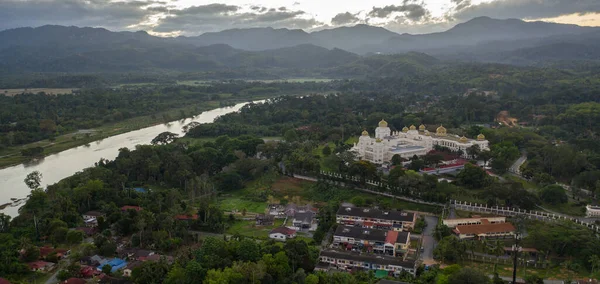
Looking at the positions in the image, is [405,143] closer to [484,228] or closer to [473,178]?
[473,178]

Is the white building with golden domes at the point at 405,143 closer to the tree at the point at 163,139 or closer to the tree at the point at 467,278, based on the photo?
the tree at the point at 163,139

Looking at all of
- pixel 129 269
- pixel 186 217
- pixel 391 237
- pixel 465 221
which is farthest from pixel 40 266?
pixel 465 221

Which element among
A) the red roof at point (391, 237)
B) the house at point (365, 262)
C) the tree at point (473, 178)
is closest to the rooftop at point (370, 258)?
the house at point (365, 262)

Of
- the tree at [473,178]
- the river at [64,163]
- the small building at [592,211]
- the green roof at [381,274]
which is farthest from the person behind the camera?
the river at [64,163]

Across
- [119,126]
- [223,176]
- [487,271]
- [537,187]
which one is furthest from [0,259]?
[119,126]

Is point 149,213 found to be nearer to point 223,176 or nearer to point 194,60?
point 223,176

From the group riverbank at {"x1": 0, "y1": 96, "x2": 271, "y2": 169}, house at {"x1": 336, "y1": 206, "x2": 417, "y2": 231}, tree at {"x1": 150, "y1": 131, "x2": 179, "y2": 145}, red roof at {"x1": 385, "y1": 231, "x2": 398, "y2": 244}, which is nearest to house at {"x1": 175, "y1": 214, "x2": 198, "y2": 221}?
house at {"x1": 336, "y1": 206, "x2": 417, "y2": 231}

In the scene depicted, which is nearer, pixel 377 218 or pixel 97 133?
pixel 377 218

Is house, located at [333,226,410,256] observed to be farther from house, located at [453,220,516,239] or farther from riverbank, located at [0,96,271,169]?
riverbank, located at [0,96,271,169]
